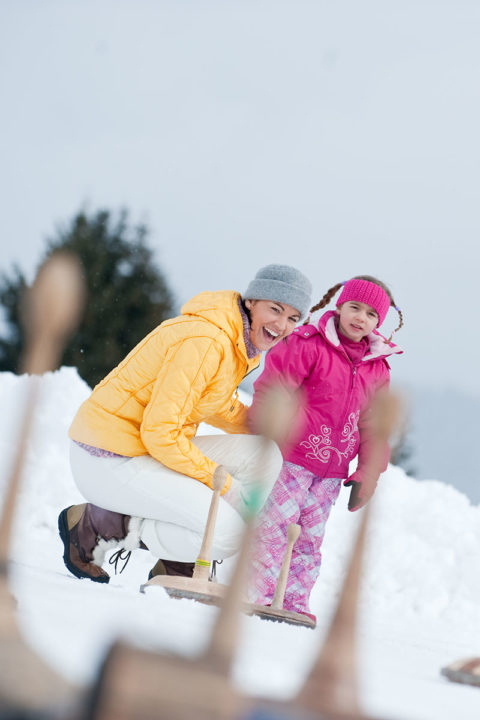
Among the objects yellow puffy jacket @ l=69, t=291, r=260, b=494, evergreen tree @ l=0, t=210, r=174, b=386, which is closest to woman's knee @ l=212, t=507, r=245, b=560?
yellow puffy jacket @ l=69, t=291, r=260, b=494

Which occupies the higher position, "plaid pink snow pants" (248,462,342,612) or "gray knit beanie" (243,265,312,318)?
"gray knit beanie" (243,265,312,318)

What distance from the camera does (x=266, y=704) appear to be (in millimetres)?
634

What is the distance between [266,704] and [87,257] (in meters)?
18.8

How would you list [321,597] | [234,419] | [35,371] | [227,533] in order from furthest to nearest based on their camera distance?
[321,597]
[234,419]
[227,533]
[35,371]

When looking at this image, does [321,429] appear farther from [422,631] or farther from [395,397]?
[395,397]

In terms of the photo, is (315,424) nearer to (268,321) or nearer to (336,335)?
(336,335)

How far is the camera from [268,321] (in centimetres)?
319

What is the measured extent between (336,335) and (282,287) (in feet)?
2.80

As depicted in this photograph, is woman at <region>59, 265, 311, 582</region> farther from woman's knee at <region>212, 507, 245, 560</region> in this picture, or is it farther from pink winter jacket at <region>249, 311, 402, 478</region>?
pink winter jacket at <region>249, 311, 402, 478</region>

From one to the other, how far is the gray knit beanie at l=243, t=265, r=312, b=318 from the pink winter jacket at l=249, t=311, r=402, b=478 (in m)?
0.66

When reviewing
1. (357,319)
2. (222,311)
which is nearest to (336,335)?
(357,319)

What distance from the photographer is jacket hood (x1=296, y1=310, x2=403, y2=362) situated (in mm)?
3963

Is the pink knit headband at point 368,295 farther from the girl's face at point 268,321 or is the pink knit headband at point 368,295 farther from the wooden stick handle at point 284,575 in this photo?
the wooden stick handle at point 284,575

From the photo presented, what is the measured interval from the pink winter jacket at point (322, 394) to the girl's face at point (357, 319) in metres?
0.07
